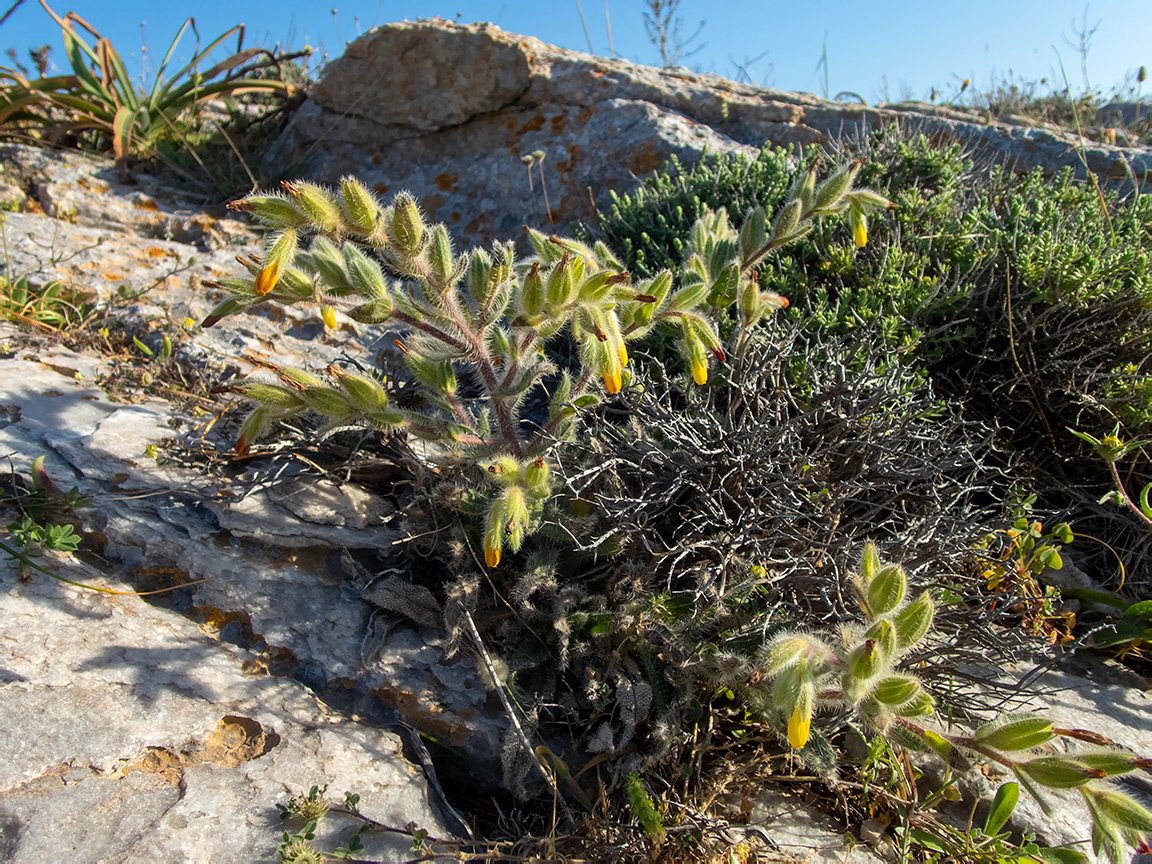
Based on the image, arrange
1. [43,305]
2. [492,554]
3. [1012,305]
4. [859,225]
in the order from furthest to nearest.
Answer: [43,305], [1012,305], [859,225], [492,554]

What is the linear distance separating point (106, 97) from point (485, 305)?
4.48 meters

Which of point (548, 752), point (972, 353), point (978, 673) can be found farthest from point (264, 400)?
point (972, 353)

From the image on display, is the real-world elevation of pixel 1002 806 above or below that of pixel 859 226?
below

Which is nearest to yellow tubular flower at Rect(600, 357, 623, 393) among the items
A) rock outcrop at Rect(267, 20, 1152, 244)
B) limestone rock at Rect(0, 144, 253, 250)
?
rock outcrop at Rect(267, 20, 1152, 244)

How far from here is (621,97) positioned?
13.9 feet

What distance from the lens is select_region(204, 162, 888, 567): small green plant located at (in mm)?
1585

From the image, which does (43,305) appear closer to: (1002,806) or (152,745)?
(152,745)

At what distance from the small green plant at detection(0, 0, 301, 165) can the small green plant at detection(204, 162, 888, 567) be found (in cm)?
374

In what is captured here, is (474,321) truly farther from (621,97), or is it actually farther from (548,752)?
(621,97)

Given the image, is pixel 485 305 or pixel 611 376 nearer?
pixel 611 376

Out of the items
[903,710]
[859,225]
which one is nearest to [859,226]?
[859,225]

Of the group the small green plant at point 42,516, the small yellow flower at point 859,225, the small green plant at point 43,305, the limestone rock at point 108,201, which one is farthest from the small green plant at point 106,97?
the small yellow flower at point 859,225

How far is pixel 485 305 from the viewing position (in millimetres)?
1781

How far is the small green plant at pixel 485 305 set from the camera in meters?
1.58
